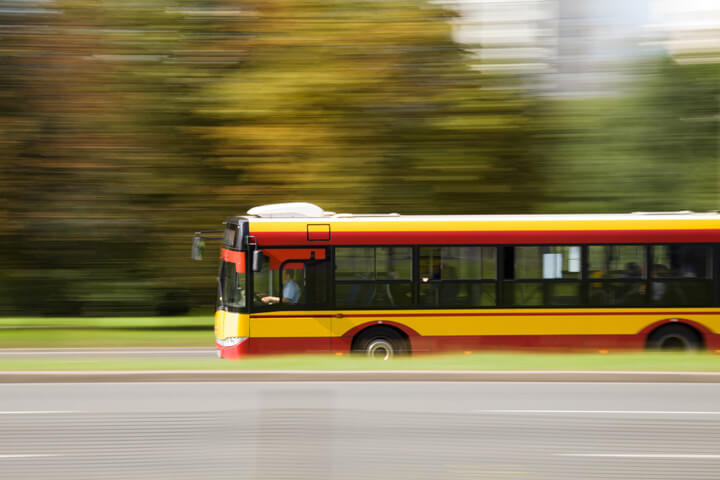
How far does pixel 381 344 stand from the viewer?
44.0ft

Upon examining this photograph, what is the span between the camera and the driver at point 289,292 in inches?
525

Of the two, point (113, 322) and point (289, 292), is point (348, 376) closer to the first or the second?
point (289, 292)

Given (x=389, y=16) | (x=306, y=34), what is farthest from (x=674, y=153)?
(x=306, y=34)

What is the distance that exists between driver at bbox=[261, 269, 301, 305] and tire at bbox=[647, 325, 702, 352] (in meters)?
5.58

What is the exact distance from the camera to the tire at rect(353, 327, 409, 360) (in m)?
13.4

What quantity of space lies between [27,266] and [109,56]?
6218 mm

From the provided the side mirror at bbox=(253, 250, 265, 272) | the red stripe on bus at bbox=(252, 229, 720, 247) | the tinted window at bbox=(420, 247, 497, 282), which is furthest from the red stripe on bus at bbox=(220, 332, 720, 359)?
the red stripe on bus at bbox=(252, 229, 720, 247)

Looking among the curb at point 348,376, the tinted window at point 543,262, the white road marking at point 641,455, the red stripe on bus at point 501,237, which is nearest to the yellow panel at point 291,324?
the red stripe on bus at point 501,237

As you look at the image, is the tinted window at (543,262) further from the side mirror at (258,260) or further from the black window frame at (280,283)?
the side mirror at (258,260)

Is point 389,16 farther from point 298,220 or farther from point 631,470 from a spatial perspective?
point 631,470

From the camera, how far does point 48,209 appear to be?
76.0ft

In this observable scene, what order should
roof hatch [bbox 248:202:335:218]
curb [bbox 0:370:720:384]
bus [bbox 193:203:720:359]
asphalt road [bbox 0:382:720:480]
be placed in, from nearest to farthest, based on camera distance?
asphalt road [bbox 0:382:720:480] → curb [bbox 0:370:720:384] → bus [bbox 193:203:720:359] → roof hatch [bbox 248:202:335:218]

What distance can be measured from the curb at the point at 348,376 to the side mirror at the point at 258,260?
329 cm

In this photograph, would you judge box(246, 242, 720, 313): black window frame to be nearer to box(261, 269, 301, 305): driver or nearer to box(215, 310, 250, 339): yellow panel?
box(261, 269, 301, 305): driver
